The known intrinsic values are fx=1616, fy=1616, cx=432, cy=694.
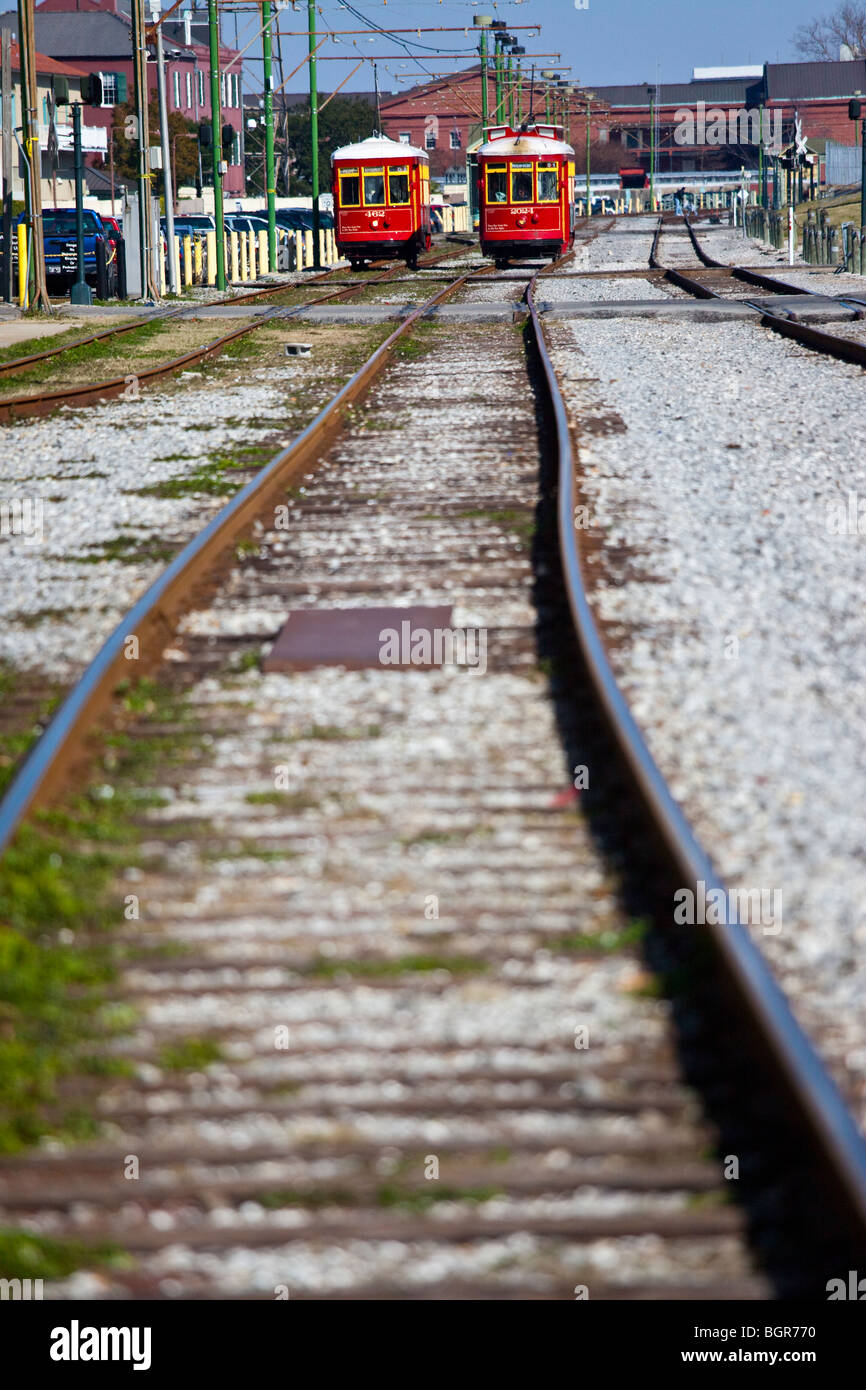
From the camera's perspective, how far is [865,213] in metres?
39.4

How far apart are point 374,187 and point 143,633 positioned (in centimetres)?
3271

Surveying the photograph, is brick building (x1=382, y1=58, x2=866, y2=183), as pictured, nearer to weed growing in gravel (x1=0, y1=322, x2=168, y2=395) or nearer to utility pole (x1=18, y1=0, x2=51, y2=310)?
utility pole (x1=18, y1=0, x2=51, y2=310)

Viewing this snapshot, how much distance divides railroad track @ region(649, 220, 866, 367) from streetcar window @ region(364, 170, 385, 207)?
21.3 feet

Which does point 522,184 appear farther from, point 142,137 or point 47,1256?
point 47,1256

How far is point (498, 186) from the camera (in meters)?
36.0

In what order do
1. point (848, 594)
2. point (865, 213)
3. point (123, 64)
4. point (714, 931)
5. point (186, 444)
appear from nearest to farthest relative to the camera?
point (714, 931) → point (848, 594) → point (186, 444) → point (865, 213) → point (123, 64)

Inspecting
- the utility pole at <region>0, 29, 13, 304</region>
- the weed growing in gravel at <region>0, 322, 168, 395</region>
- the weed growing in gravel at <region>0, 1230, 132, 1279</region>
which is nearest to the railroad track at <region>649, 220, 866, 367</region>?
the weed growing in gravel at <region>0, 322, 168, 395</region>

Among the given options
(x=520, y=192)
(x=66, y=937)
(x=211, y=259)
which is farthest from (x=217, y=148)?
(x=66, y=937)

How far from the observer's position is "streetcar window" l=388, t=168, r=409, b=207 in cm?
3722

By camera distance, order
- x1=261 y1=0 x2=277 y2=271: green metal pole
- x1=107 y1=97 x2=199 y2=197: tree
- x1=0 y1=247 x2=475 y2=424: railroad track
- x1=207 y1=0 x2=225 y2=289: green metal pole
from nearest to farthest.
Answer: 1. x1=0 y1=247 x2=475 y2=424: railroad track
2. x1=207 y1=0 x2=225 y2=289: green metal pole
3. x1=261 y1=0 x2=277 y2=271: green metal pole
4. x1=107 y1=97 x2=199 y2=197: tree

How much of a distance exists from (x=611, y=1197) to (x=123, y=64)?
102m

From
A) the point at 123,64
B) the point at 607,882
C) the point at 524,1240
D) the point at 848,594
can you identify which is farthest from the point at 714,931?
the point at 123,64

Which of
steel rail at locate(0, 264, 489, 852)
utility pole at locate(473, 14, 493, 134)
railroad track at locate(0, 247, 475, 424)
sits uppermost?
utility pole at locate(473, 14, 493, 134)

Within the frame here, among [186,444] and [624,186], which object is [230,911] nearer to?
[186,444]
